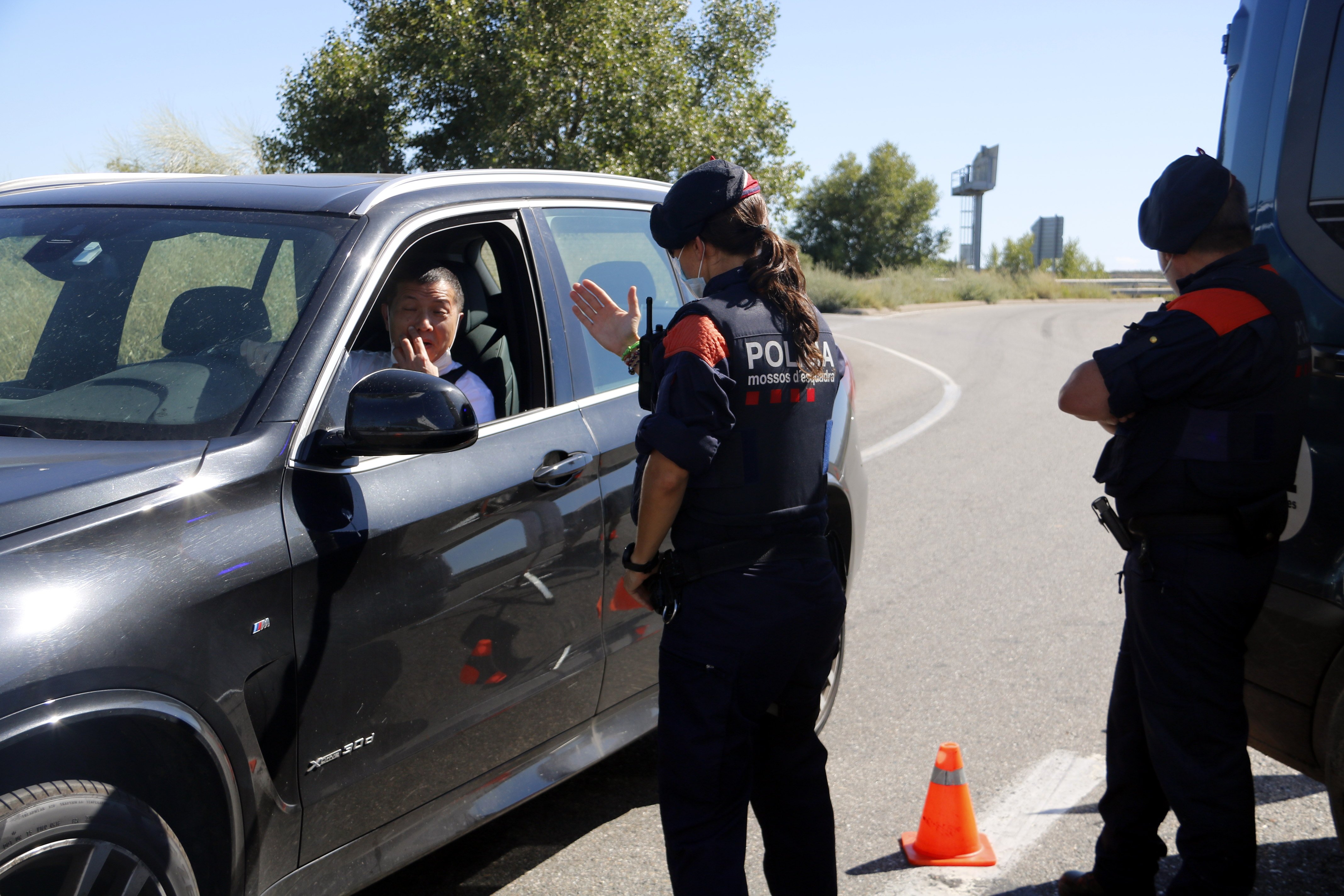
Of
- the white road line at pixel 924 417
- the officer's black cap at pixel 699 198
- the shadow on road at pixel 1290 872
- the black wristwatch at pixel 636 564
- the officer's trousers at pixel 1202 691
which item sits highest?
the officer's black cap at pixel 699 198

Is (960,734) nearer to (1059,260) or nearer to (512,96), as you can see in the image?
(512,96)

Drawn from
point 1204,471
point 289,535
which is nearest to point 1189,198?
point 1204,471

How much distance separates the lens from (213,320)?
8.80 ft

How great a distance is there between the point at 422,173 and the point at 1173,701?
239 cm

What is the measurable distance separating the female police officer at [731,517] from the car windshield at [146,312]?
866 mm

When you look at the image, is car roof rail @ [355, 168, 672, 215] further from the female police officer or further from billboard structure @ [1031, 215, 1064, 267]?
billboard structure @ [1031, 215, 1064, 267]

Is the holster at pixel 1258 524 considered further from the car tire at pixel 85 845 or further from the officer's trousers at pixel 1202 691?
the car tire at pixel 85 845

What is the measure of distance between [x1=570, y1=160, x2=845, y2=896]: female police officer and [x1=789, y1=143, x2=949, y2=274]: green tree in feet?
219

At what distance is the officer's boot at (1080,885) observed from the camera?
3.11m

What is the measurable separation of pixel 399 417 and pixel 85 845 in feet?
3.07

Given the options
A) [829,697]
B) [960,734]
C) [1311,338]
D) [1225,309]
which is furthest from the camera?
[960,734]

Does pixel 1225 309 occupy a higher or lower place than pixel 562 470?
higher

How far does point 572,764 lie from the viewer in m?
3.08

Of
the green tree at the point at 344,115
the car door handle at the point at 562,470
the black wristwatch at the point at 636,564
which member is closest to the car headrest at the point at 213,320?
the car door handle at the point at 562,470
